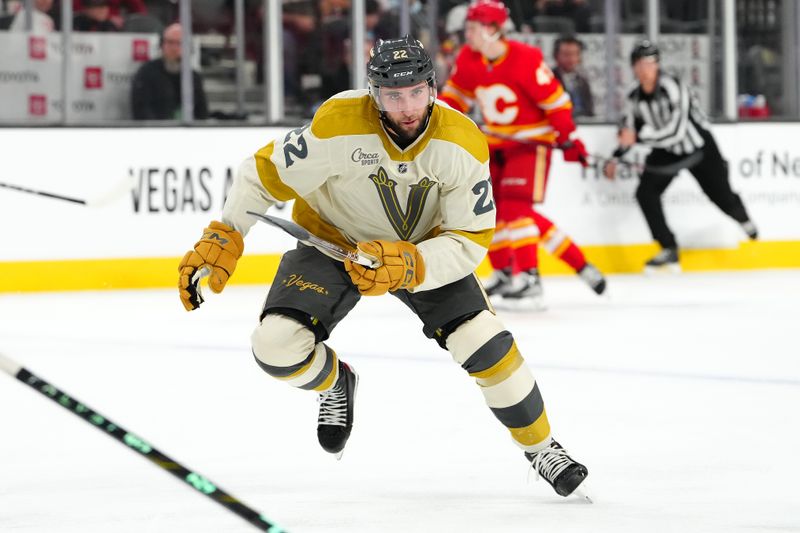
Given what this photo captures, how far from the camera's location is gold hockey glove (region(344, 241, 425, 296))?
2.58 metres

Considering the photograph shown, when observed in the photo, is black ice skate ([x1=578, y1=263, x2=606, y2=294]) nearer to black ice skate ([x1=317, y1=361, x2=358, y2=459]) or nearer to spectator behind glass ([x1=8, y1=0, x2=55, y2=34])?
spectator behind glass ([x1=8, y1=0, x2=55, y2=34])

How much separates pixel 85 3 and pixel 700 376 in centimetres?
419

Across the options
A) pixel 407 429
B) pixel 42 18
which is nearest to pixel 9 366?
pixel 407 429

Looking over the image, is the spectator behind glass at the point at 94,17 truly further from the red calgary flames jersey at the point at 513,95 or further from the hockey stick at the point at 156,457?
the hockey stick at the point at 156,457

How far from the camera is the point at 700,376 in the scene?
424 centimetres

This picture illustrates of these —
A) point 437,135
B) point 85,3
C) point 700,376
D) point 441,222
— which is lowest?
point 700,376

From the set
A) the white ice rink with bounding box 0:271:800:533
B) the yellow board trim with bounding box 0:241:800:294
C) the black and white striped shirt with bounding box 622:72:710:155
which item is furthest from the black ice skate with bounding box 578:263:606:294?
the black and white striped shirt with bounding box 622:72:710:155

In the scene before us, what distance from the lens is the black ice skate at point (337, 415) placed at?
298 cm

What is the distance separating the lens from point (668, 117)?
761 cm

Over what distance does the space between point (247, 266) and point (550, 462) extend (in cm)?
465

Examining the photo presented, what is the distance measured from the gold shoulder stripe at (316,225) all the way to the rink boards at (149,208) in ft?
12.5

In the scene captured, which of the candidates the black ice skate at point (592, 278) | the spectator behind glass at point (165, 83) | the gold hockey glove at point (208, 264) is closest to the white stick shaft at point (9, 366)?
the gold hockey glove at point (208, 264)

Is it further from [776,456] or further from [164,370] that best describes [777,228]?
[776,456]

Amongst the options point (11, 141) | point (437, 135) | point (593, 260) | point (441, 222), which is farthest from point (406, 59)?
point (593, 260)
